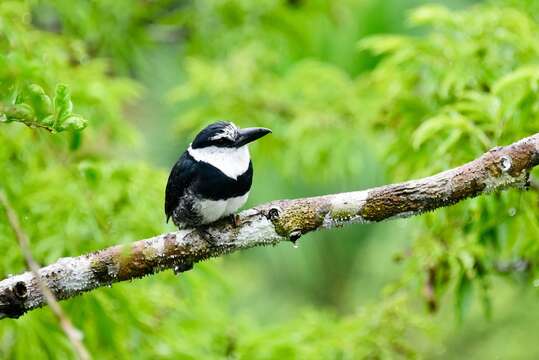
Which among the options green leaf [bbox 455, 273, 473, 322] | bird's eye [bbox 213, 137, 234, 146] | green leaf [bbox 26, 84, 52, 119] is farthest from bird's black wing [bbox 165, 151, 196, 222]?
green leaf [bbox 455, 273, 473, 322]

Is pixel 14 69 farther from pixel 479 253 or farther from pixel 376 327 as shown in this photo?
pixel 376 327

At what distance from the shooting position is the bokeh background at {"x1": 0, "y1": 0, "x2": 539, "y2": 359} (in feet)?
10.1

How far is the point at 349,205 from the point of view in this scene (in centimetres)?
234

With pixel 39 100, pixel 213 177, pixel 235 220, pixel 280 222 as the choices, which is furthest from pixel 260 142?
pixel 39 100

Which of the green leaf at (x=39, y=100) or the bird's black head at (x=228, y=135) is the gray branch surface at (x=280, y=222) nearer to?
the bird's black head at (x=228, y=135)

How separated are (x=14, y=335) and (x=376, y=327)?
58.1 inches

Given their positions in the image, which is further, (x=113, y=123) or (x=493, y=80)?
(x=113, y=123)

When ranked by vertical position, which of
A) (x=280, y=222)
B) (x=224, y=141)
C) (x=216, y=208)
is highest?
(x=224, y=141)

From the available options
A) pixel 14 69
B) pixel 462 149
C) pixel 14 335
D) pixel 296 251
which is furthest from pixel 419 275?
pixel 296 251

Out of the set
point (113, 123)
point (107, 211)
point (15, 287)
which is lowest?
point (15, 287)

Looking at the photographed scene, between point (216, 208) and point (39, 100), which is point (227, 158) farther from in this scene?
point (39, 100)

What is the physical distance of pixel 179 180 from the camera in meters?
2.78

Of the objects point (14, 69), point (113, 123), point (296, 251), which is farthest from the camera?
point (296, 251)

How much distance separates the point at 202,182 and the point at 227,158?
104mm
